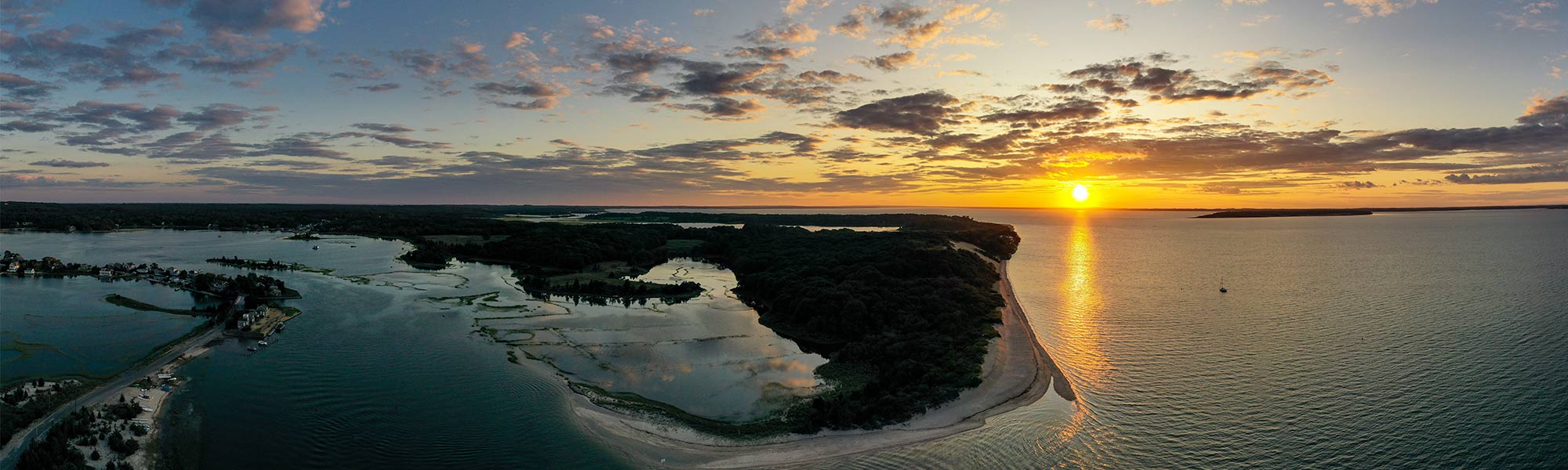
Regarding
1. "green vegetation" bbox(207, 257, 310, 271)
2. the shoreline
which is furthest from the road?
"green vegetation" bbox(207, 257, 310, 271)

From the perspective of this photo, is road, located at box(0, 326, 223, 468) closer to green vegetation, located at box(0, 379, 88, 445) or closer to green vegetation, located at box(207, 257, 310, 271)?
green vegetation, located at box(0, 379, 88, 445)

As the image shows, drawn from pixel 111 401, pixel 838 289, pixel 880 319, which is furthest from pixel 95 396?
pixel 838 289

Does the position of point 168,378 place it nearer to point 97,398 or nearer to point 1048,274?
point 97,398

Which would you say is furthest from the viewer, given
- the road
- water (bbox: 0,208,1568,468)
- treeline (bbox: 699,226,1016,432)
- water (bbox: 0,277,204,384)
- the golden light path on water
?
water (bbox: 0,277,204,384)

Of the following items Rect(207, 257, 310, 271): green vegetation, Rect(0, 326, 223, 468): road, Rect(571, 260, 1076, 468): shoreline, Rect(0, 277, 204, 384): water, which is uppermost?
Rect(207, 257, 310, 271): green vegetation

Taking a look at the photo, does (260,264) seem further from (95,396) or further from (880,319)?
(880,319)

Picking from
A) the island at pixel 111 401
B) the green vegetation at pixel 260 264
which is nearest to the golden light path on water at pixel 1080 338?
the island at pixel 111 401
